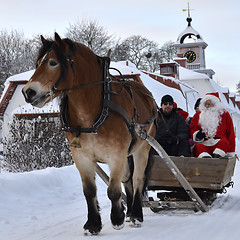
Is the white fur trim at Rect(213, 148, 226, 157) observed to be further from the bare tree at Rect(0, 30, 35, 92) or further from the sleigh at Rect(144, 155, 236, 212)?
the bare tree at Rect(0, 30, 35, 92)

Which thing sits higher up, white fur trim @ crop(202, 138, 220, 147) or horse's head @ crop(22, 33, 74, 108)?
horse's head @ crop(22, 33, 74, 108)

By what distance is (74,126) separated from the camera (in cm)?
440

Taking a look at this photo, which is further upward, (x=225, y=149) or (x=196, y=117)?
(x=196, y=117)

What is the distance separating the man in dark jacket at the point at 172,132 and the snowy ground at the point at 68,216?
1.00 m

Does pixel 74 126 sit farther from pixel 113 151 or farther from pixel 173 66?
pixel 173 66

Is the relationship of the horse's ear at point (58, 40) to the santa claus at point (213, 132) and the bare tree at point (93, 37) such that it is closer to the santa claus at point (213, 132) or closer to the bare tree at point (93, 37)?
the santa claus at point (213, 132)

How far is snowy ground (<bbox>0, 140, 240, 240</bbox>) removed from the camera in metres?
4.52

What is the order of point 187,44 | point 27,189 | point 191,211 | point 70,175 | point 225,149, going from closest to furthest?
point 191,211
point 225,149
point 27,189
point 70,175
point 187,44

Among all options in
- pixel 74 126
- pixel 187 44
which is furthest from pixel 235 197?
pixel 187 44

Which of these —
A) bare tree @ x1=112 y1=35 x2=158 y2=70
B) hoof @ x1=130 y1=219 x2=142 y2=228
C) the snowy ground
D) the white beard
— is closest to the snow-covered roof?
bare tree @ x1=112 y1=35 x2=158 y2=70

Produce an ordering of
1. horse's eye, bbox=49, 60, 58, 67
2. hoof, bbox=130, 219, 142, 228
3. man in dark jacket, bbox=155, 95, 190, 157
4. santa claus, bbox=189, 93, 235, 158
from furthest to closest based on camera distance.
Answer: man in dark jacket, bbox=155, 95, 190, 157, santa claus, bbox=189, 93, 235, 158, hoof, bbox=130, 219, 142, 228, horse's eye, bbox=49, 60, 58, 67

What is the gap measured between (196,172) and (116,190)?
184cm

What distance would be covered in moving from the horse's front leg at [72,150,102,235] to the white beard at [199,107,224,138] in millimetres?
2622

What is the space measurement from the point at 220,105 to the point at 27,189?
Answer: 339 centimetres
